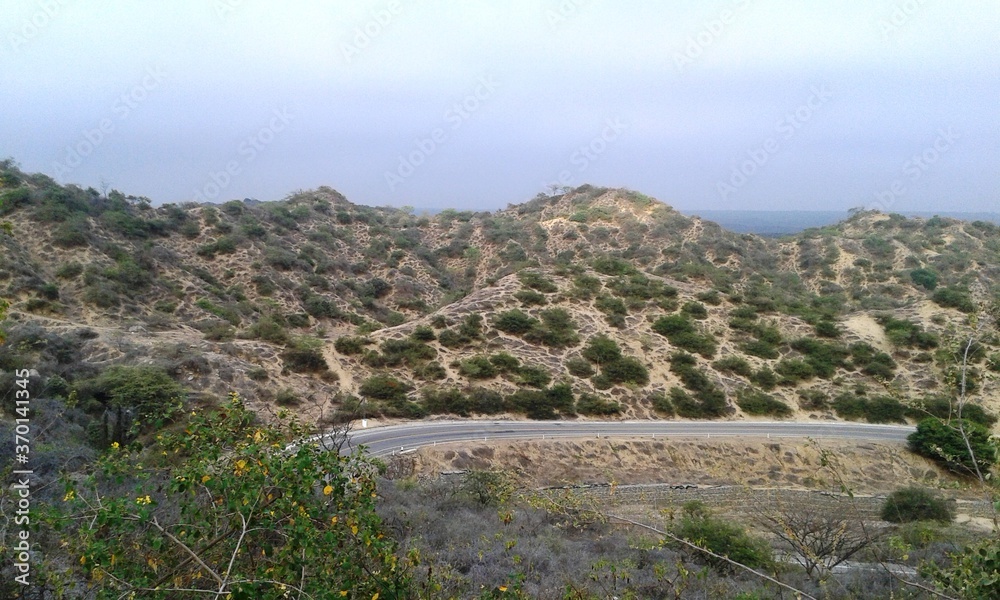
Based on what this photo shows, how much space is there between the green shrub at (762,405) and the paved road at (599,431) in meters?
1.00

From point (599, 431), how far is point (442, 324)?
11.9m

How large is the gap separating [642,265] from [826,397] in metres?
27.5

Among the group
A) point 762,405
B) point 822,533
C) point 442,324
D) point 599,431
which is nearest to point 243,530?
point 822,533

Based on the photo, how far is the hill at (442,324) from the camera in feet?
85.1

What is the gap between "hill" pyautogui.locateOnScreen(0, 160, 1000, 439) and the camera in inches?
1022

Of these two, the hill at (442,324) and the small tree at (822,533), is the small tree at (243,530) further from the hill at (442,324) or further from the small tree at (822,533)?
the hill at (442,324)

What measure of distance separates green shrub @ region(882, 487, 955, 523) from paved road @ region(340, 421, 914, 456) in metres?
5.47

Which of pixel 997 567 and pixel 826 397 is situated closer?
pixel 997 567

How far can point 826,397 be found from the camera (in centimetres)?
2978

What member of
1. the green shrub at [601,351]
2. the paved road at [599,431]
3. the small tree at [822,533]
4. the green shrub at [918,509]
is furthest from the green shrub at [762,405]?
the small tree at [822,533]

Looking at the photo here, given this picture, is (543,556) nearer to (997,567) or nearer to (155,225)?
(997,567)

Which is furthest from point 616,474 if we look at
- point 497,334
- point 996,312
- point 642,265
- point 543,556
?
point 642,265

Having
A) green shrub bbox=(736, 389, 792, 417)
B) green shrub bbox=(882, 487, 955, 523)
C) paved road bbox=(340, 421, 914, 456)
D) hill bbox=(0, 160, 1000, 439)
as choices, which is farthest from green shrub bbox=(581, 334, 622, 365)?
green shrub bbox=(882, 487, 955, 523)

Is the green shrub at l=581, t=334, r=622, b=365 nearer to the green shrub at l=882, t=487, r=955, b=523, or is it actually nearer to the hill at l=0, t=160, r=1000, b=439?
the hill at l=0, t=160, r=1000, b=439
